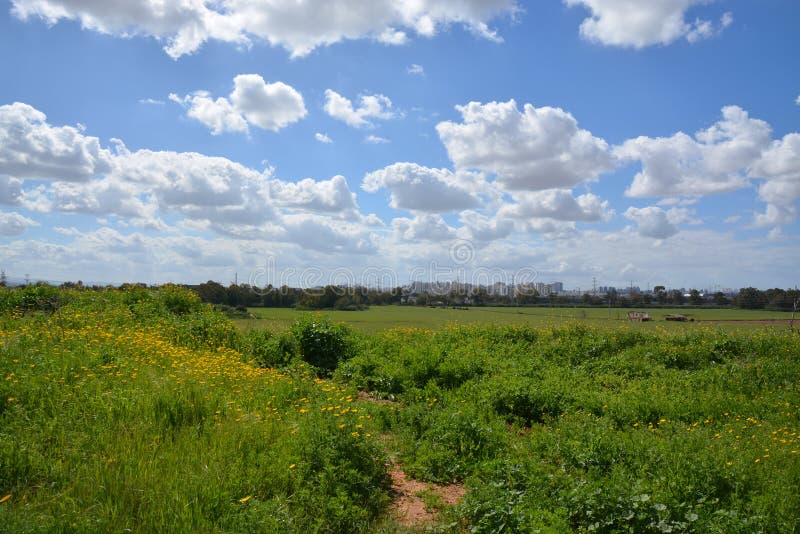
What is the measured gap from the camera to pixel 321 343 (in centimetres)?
1165

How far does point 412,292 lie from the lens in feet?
106

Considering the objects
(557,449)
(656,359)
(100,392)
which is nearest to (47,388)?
(100,392)

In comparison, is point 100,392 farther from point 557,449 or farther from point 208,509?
point 557,449

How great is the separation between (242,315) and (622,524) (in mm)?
15597

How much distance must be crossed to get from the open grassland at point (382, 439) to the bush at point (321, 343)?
97cm

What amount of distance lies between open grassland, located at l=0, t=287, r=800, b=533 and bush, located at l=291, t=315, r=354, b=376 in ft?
3.17

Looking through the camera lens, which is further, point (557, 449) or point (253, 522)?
point (557, 449)

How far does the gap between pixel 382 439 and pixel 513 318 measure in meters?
13.5

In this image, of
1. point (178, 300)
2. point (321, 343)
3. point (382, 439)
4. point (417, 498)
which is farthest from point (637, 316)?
point (417, 498)

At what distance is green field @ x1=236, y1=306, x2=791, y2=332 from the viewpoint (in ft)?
A: 46.2

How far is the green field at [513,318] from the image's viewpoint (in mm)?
14070

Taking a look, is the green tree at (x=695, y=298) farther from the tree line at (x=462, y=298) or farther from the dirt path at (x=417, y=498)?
the dirt path at (x=417, y=498)

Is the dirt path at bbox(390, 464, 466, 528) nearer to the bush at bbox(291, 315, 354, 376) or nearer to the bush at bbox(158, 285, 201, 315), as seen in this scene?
the bush at bbox(291, 315, 354, 376)

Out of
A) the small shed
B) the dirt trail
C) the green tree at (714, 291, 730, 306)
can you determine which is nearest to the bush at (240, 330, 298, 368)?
the dirt trail
